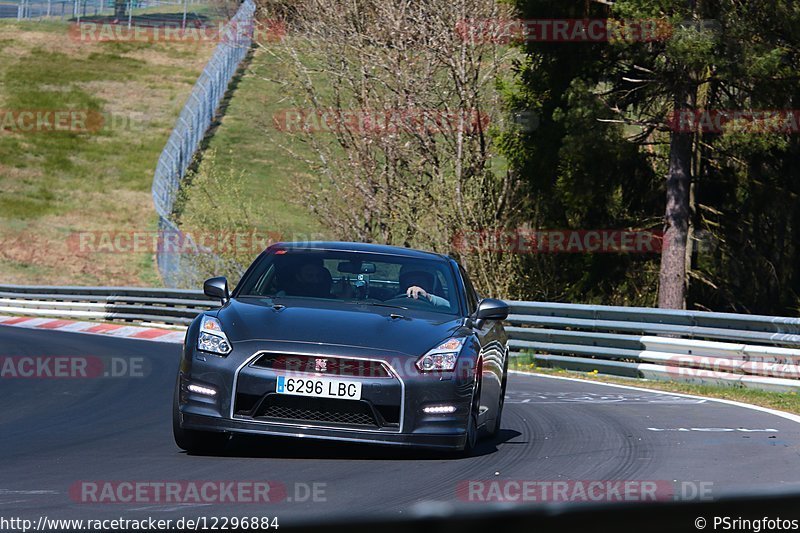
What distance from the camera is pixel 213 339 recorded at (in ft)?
24.8

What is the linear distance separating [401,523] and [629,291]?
24.8 m

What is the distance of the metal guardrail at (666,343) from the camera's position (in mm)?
14148

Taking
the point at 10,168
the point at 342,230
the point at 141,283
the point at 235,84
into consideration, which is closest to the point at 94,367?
the point at 342,230

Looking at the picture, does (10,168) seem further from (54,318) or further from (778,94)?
(778,94)

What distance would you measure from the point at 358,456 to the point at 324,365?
836mm

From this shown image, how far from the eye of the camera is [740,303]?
26.0 metres

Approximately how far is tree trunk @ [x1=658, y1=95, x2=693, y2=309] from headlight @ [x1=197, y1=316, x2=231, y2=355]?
654 inches

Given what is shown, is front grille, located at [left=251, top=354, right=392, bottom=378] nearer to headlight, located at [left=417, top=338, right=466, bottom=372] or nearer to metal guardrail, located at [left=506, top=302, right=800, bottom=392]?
headlight, located at [left=417, top=338, right=466, bottom=372]

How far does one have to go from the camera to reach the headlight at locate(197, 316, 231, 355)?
24.5 ft

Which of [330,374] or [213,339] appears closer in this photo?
[330,374]
